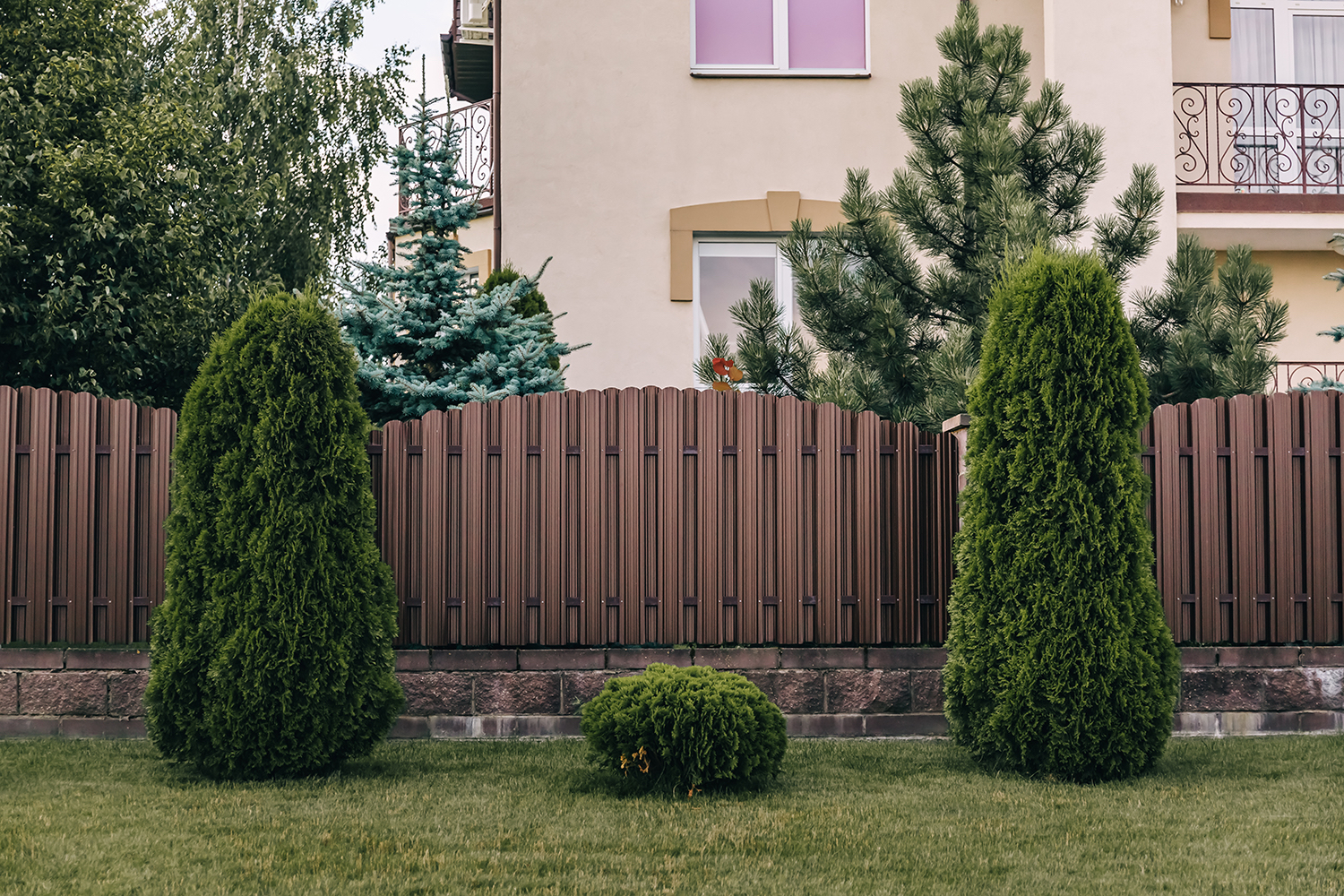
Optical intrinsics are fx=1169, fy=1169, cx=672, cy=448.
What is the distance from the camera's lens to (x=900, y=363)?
7.63 m

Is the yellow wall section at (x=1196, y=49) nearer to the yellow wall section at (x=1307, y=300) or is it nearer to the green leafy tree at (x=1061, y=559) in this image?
the yellow wall section at (x=1307, y=300)

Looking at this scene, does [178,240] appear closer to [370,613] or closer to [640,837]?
[370,613]

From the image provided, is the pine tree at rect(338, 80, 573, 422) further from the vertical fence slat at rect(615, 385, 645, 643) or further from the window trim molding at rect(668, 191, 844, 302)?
the window trim molding at rect(668, 191, 844, 302)

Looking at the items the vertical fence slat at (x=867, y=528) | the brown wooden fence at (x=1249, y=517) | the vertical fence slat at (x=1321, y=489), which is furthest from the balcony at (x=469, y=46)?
the vertical fence slat at (x=1321, y=489)

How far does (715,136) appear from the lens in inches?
402

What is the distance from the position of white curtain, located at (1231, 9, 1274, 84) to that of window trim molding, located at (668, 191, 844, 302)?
4.92m

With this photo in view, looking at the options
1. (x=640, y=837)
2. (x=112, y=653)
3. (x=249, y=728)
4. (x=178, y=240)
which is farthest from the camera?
(x=178, y=240)

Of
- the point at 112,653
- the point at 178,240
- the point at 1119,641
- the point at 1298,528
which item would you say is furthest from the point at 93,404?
the point at 1298,528

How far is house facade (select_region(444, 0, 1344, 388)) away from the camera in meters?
10.0

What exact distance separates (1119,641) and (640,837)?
7.63 ft

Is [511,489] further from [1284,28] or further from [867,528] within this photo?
[1284,28]

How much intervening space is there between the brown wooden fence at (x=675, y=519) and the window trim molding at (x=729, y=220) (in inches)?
153

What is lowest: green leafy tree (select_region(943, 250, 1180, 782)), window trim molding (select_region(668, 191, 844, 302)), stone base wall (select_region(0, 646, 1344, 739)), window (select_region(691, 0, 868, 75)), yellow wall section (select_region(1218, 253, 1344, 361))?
stone base wall (select_region(0, 646, 1344, 739))

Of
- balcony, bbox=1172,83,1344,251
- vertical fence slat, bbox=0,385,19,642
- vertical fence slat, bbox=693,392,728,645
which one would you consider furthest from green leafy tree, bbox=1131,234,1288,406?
vertical fence slat, bbox=0,385,19,642
